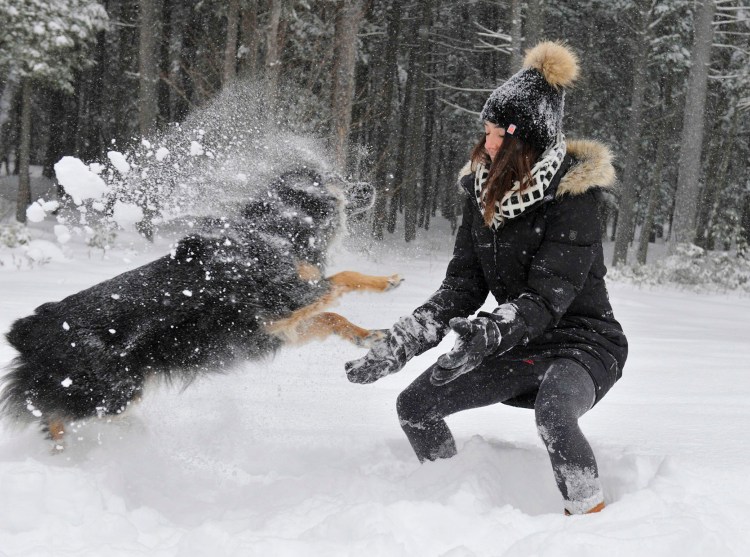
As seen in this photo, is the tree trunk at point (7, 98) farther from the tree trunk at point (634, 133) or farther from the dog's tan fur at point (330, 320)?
the tree trunk at point (634, 133)

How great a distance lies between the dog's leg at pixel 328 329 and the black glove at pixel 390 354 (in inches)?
34.6

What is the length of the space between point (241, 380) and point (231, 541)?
197 centimetres

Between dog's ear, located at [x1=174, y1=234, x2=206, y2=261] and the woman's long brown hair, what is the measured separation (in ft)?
5.50

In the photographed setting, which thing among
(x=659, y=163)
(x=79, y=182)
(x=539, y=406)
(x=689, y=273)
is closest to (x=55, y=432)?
(x=79, y=182)

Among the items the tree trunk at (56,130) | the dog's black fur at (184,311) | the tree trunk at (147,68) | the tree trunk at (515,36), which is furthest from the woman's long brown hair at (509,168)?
the tree trunk at (56,130)

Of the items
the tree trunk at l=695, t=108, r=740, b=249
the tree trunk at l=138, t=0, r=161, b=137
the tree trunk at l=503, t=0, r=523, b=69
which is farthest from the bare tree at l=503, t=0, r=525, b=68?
the tree trunk at l=695, t=108, r=740, b=249

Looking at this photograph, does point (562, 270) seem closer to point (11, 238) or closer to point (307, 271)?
point (307, 271)

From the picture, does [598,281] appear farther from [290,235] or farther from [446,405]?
[290,235]

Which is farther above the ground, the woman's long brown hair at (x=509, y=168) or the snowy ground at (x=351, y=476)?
the woman's long brown hair at (x=509, y=168)

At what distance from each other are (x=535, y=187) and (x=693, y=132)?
41.5 feet

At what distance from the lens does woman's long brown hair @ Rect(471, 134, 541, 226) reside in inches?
92.0

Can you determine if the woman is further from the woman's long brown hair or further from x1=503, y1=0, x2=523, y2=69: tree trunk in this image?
x1=503, y1=0, x2=523, y2=69: tree trunk

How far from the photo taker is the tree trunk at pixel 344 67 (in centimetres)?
1030

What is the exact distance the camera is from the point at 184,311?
10.2ft
